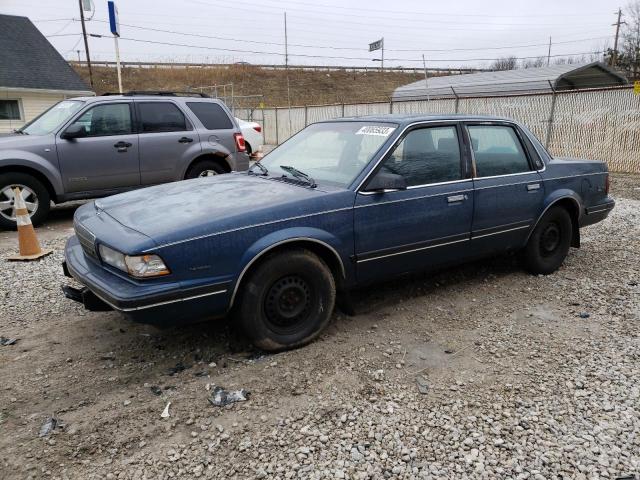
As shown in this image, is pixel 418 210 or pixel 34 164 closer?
pixel 418 210

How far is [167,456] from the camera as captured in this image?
2.55m

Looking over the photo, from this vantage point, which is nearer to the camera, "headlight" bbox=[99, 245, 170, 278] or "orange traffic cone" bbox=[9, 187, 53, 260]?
"headlight" bbox=[99, 245, 170, 278]

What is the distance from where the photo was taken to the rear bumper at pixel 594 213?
5398 mm

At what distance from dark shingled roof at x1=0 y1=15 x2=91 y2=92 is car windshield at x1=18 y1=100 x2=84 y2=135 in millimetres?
14555

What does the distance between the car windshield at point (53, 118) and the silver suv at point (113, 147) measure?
2cm

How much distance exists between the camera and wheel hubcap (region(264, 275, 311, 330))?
3.40m

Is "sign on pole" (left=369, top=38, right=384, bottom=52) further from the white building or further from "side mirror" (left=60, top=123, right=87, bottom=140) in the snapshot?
"side mirror" (left=60, top=123, right=87, bottom=140)

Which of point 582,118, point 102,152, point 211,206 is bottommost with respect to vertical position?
point 211,206

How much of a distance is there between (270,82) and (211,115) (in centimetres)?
4972

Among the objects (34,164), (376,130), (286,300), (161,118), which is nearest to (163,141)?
(161,118)

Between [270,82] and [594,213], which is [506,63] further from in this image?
[594,213]

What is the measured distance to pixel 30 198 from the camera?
23.0 ft

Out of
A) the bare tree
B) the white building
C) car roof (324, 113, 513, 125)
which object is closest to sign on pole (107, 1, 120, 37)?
the white building

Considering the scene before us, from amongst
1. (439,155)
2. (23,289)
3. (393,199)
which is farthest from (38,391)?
(439,155)
